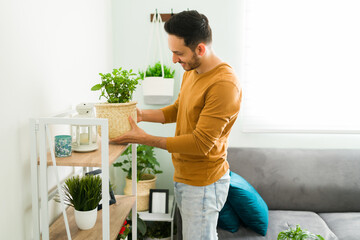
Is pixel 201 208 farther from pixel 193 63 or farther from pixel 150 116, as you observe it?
pixel 193 63

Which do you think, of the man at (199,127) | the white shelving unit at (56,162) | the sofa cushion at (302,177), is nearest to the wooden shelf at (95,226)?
the white shelving unit at (56,162)

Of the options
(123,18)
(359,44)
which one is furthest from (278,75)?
(123,18)

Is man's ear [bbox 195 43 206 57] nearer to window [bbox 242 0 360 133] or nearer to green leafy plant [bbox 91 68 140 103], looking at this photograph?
green leafy plant [bbox 91 68 140 103]

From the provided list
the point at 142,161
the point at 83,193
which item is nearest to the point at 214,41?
the point at 142,161

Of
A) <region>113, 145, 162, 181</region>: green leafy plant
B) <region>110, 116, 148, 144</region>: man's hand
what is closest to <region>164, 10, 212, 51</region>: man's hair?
<region>110, 116, 148, 144</region>: man's hand

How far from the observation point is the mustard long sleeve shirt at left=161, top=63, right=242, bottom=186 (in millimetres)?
1315

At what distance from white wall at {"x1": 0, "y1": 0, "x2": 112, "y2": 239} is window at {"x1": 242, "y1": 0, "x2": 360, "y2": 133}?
1.41 metres

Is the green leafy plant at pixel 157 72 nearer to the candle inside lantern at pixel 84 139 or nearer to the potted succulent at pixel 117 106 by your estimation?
the potted succulent at pixel 117 106

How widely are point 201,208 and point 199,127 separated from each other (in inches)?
15.4

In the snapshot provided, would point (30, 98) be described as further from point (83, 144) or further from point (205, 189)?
point (205, 189)

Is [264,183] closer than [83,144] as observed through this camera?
No

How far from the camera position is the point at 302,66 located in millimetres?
2555

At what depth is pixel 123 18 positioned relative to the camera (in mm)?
2545

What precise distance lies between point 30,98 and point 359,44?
2.43m
